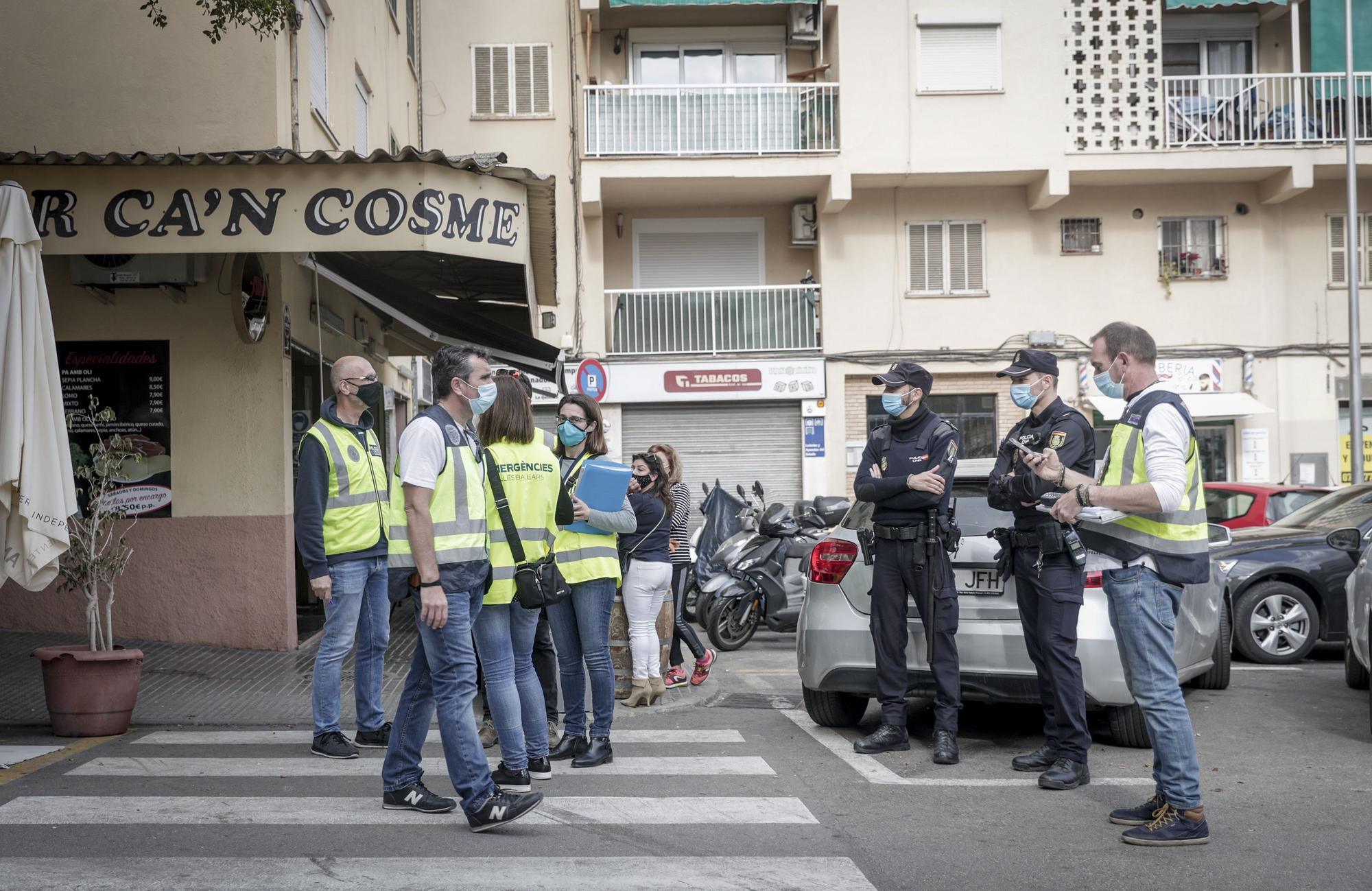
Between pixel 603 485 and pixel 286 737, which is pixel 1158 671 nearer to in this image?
pixel 603 485

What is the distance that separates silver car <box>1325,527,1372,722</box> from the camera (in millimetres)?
7664

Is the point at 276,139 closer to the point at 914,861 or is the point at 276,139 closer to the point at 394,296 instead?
the point at 394,296

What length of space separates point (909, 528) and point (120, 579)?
22.5 ft

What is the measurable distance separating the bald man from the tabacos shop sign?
52.9ft

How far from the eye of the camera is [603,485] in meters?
6.48

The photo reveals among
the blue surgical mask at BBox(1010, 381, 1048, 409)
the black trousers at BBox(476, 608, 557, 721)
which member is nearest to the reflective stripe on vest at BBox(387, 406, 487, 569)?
the black trousers at BBox(476, 608, 557, 721)

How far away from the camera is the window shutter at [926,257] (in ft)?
77.0

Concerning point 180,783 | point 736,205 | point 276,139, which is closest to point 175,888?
point 180,783

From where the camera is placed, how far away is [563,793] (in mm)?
5852

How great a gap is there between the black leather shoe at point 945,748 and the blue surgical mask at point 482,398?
9.58ft

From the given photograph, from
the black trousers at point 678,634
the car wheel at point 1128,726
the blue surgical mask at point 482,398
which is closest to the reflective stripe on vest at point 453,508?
the blue surgical mask at point 482,398

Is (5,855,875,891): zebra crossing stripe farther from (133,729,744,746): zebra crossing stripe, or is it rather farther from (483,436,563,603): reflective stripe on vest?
(133,729,744,746): zebra crossing stripe

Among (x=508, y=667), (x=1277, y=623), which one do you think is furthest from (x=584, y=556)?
(x=1277, y=623)

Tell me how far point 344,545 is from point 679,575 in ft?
11.8
